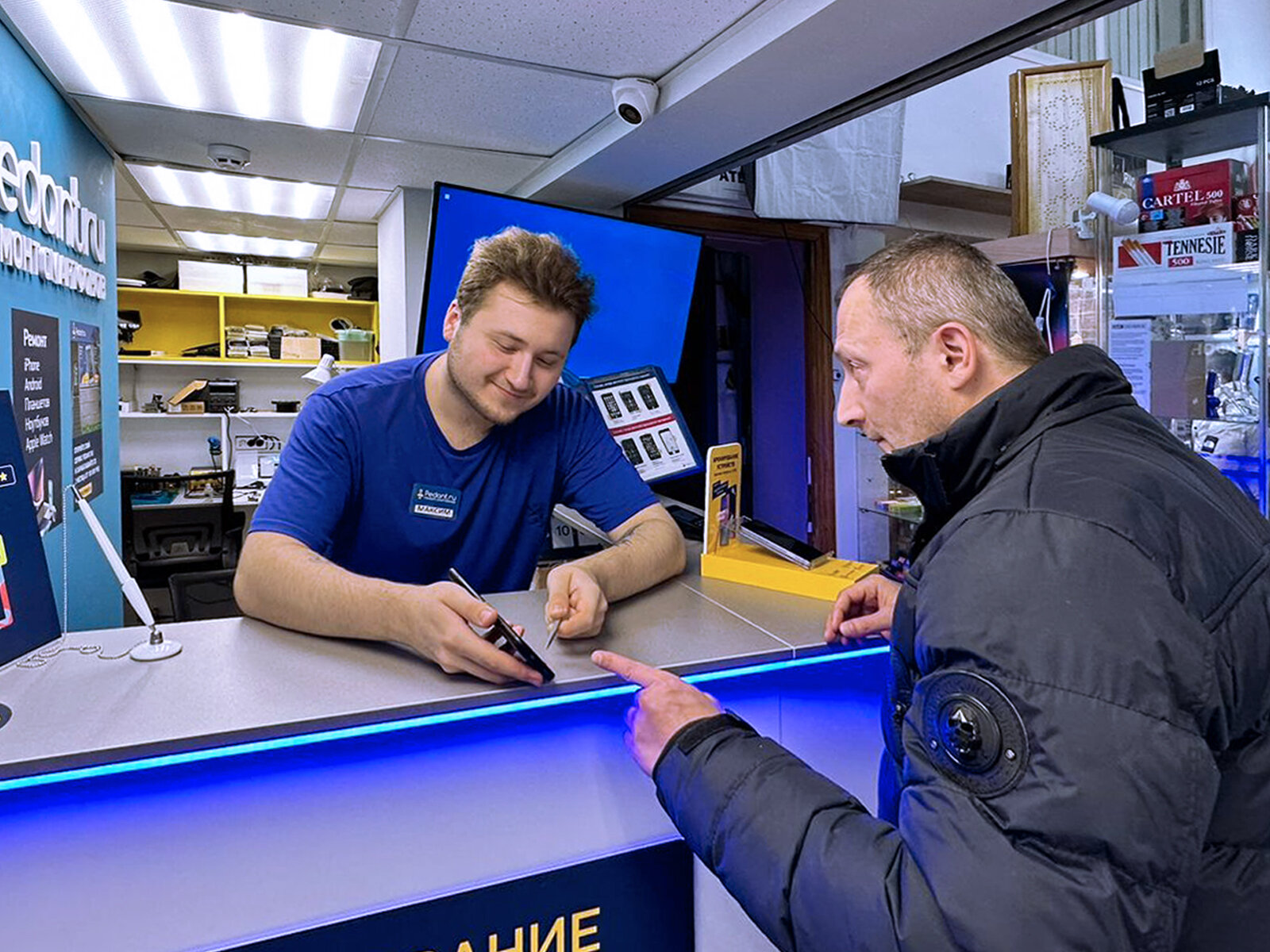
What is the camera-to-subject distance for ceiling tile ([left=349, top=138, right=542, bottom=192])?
324cm

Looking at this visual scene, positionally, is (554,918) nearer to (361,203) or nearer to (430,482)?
(430,482)

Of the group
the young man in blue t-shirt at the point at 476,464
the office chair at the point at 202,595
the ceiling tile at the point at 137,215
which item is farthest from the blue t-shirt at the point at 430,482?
the ceiling tile at the point at 137,215

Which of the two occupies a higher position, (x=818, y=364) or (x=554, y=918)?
(x=818, y=364)

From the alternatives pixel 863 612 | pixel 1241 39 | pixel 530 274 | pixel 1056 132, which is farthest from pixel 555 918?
pixel 1241 39

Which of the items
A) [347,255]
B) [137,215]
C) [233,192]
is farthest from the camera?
[347,255]

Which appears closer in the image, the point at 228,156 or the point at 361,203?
the point at 228,156

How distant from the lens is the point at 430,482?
1.70 m

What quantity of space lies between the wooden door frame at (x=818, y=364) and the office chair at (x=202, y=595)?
2.65m

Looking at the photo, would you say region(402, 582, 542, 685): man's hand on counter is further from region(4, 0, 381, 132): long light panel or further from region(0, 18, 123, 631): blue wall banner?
region(4, 0, 381, 132): long light panel

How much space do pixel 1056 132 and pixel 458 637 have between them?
9.70 feet

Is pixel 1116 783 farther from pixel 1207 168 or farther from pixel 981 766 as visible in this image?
pixel 1207 168

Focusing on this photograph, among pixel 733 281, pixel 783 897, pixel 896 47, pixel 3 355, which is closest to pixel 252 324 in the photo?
pixel 733 281

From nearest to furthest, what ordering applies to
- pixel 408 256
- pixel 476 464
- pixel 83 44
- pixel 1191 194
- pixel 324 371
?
pixel 476 464
pixel 83 44
pixel 1191 194
pixel 408 256
pixel 324 371

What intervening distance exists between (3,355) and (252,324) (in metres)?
3.76
